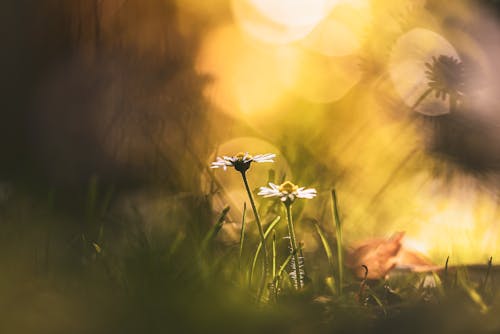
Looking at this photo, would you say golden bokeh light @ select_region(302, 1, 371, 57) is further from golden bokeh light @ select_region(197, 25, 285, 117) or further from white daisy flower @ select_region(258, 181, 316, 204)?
white daisy flower @ select_region(258, 181, 316, 204)

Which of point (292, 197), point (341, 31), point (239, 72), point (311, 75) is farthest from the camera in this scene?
point (311, 75)

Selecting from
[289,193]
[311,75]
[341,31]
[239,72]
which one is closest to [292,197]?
[289,193]

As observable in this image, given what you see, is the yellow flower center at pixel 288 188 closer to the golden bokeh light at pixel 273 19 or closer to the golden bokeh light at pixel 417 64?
the golden bokeh light at pixel 417 64

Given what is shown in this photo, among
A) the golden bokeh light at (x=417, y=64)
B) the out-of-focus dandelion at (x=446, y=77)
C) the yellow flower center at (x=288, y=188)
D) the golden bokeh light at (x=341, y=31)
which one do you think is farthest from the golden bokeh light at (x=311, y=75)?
the yellow flower center at (x=288, y=188)

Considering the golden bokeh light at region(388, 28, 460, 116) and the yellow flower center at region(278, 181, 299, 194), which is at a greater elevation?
the golden bokeh light at region(388, 28, 460, 116)

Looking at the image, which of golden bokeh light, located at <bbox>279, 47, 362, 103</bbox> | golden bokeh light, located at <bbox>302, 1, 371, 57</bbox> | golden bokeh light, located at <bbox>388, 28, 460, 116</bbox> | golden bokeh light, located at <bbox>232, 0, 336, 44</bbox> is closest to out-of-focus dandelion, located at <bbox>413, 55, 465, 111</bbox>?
golden bokeh light, located at <bbox>388, 28, 460, 116</bbox>

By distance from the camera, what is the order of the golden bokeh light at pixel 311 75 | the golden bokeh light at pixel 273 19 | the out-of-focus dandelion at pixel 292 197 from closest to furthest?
the out-of-focus dandelion at pixel 292 197, the golden bokeh light at pixel 311 75, the golden bokeh light at pixel 273 19

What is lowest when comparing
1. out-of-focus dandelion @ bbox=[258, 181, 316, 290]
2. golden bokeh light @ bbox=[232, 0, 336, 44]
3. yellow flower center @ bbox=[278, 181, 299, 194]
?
out-of-focus dandelion @ bbox=[258, 181, 316, 290]

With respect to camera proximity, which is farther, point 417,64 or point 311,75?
point 311,75

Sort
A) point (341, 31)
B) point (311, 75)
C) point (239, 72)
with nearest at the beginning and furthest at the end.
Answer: point (341, 31) < point (239, 72) < point (311, 75)

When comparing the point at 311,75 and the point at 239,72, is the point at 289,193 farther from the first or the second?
the point at 311,75

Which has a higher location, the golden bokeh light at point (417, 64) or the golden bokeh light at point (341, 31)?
the golden bokeh light at point (341, 31)

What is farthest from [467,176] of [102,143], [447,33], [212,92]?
[102,143]

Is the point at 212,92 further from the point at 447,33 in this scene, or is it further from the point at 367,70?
the point at 447,33
